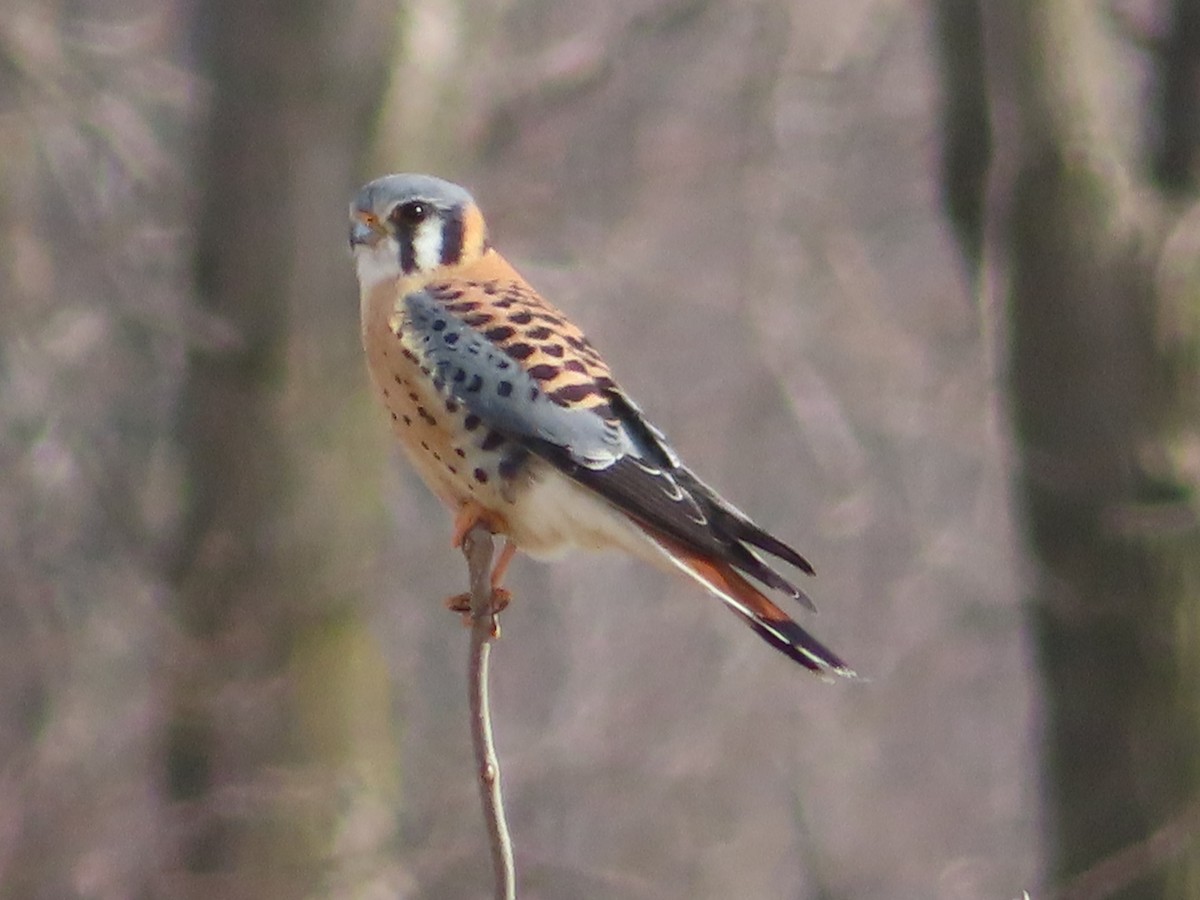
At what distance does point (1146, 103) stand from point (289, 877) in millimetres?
3970

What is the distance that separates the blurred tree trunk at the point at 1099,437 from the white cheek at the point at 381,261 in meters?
2.69

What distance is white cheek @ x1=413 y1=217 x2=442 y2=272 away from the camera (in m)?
3.70

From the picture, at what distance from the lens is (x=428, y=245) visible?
3.73 m

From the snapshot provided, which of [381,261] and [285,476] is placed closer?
[381,261]

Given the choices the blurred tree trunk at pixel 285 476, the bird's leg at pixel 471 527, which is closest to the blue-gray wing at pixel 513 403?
the bird's leg at pixel 471 527

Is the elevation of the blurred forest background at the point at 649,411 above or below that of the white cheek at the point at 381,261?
above

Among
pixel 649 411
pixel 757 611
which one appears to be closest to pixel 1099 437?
pixel 757 611

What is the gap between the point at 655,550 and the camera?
318cm

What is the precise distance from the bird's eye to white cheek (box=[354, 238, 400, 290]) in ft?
0.16

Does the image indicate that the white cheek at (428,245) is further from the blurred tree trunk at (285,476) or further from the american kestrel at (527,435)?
the blurred tree trunk at (285,476)

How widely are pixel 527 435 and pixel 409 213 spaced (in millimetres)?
613

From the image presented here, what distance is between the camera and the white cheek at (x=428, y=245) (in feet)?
12.1

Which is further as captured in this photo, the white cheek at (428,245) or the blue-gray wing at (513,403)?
the white cheek at (428,245)

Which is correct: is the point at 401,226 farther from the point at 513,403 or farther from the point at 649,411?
the point at 649,411
